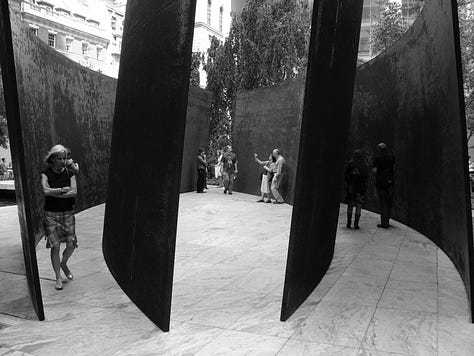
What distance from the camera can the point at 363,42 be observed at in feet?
152

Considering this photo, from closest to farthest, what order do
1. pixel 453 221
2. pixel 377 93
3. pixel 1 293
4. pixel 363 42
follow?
pixel 1 293
pixel 453 221
pixel 377 93
pixel 363 42

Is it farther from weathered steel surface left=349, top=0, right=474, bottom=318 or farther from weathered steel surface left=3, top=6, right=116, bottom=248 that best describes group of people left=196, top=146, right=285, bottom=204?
weathered steel surface left=3, top=6, right=116, bottom=248

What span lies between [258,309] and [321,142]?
5.84 feet

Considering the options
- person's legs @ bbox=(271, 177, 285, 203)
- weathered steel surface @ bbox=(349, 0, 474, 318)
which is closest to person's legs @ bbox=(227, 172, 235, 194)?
person's legs @ bbox=(271, 177, 285, 203)

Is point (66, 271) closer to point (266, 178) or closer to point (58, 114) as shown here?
point (58, 114)

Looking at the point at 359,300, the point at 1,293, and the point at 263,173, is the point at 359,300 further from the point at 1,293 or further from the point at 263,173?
the point at 263,173

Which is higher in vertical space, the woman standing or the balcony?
the balcony

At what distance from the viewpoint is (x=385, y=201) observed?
9.43m

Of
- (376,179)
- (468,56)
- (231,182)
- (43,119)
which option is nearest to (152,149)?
(43,119)

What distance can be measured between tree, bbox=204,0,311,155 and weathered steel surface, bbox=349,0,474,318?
46.7 feet

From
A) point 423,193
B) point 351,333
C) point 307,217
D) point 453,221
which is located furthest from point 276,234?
point 351,333

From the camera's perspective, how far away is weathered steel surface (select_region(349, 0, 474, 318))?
208 inches

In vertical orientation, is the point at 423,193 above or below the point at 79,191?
above

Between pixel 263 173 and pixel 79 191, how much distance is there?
5580 mm
